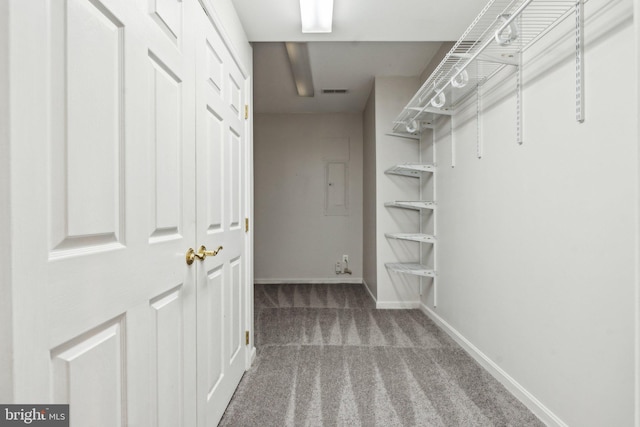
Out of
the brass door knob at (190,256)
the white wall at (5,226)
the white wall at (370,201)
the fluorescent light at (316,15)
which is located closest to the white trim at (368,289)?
the white wall at (370,201)

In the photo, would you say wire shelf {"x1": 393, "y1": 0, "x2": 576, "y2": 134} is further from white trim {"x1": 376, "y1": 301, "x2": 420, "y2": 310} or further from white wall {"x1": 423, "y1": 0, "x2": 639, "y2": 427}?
white trim {"x1": 376, "y1": 301, "x2": 420, "y2": 310}

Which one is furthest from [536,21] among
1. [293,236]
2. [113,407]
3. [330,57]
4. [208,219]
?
[293,236]

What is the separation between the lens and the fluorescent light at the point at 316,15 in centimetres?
206

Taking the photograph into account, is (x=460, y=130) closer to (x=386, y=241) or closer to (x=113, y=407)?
(x=386, y=241)

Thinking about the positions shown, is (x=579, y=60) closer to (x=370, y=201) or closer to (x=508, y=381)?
(x=508, y=381)

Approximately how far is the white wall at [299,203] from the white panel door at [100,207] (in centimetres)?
392

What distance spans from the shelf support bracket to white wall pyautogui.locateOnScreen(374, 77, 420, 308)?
2.36m

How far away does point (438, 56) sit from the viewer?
3.19m

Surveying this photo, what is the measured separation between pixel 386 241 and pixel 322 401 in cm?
216

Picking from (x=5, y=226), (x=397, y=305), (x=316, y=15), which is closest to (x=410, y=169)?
(x=397, y=305)

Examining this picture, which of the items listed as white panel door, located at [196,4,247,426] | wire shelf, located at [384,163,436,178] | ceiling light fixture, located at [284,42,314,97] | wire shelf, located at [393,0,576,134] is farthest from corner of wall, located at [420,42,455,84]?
white panel door, located at [196,4,247,426]

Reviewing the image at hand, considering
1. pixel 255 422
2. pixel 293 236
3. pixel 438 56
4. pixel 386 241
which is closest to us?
pixel 255 422

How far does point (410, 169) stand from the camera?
3.39m

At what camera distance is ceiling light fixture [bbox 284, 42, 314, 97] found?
316cm
